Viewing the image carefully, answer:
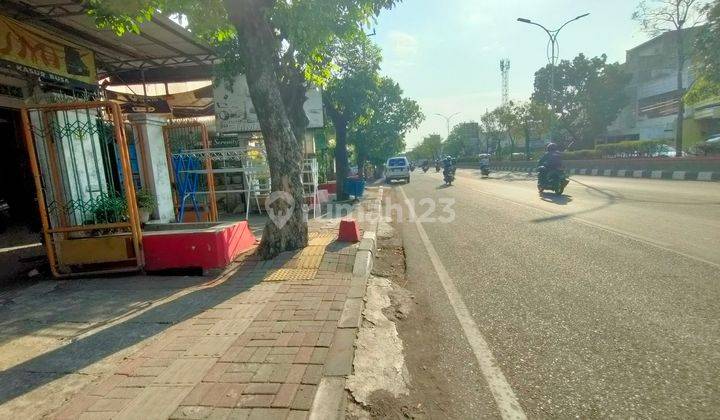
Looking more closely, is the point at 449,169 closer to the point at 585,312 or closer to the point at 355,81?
the point at 355,81

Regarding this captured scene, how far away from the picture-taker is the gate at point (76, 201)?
5074 millimetres

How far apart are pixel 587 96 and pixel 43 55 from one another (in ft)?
179

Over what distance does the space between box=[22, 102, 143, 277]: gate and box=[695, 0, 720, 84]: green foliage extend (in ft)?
72.0

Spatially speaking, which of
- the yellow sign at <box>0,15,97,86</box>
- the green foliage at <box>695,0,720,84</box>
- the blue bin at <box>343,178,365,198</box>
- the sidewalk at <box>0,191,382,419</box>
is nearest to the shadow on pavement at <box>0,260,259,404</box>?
the sidewalk at <box>0,191,382,419</box>

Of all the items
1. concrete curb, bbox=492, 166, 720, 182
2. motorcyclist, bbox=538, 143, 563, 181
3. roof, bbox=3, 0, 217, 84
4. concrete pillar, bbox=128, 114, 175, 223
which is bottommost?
concrete curb, bbox=492, 166, 720, 182

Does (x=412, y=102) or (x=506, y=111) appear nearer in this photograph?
(x=412, y=102)

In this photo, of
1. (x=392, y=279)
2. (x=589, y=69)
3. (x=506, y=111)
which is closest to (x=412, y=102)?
(x=506, y=111)

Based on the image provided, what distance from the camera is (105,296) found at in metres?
4.47

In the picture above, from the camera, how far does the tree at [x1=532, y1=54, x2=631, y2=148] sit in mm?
45812

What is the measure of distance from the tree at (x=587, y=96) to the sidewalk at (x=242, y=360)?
51092 millimetres

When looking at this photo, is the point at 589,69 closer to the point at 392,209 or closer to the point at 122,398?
the point at 392,209

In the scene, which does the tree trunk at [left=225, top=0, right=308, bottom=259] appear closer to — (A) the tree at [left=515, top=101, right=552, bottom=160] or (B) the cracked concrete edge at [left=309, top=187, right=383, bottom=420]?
(B) the cracked concrete edge at [left=309, top=187, right=383, bottom=420]

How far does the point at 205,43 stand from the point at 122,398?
9718 mm

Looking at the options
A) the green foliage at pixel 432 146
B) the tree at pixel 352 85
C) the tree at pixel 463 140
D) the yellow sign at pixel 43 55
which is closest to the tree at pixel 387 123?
the tree at pixel 352 85
